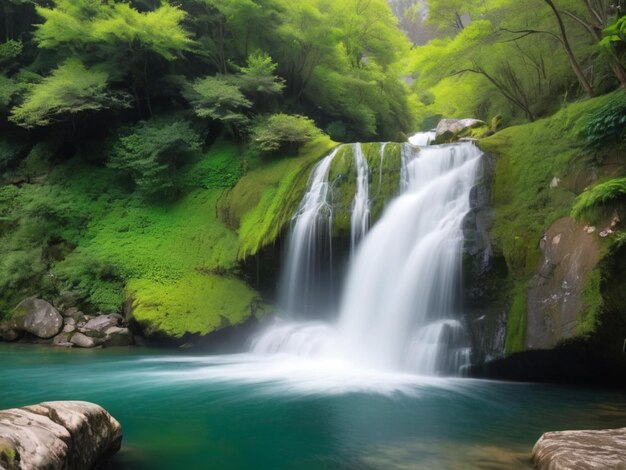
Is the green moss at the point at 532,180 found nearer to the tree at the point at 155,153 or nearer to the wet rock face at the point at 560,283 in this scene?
the wet rock face at the point at 560,283

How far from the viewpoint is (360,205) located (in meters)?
10.0

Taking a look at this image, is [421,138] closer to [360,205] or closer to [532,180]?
[360,205]

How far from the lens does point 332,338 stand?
9062 mm

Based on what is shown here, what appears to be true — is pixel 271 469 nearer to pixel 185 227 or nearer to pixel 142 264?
pixel 142 264

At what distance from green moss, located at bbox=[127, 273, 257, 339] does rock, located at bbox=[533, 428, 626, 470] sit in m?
7.57

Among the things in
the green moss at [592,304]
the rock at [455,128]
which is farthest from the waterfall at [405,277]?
the rock at [455,128]

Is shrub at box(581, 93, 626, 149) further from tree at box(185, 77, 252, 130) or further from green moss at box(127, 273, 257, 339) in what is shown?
tree at box(185, 77, 252, 130)

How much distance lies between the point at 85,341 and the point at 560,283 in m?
9.99

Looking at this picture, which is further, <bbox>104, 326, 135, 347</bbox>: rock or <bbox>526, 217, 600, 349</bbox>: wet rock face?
<bbox>104, 326, 135, 347</bbox>: rock

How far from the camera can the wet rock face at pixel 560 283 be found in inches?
234

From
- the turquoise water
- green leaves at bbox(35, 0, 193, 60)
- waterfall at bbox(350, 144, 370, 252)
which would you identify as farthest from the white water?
the turquoise water

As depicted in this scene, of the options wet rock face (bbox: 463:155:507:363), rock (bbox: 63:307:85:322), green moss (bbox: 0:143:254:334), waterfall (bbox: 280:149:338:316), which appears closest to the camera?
wet rock face (bbox: 463:155:507:363)

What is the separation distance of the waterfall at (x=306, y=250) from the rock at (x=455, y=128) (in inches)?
248

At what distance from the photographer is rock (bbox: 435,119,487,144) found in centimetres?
1458
